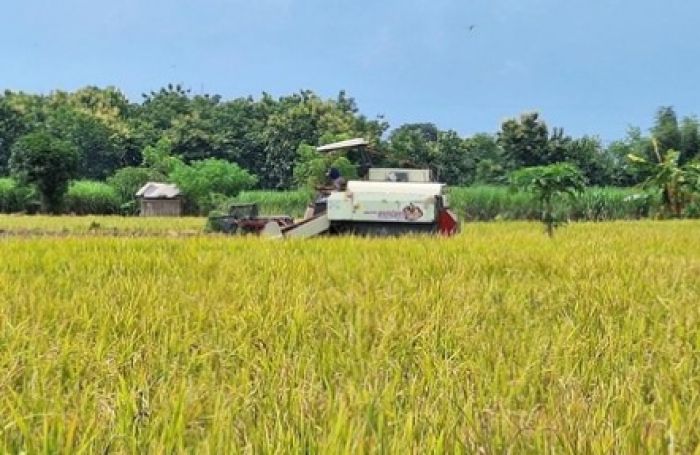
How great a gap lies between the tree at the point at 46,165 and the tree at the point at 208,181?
426cm

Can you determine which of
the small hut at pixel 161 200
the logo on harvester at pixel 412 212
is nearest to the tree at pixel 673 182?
the logo on harvester at pixel 412 212

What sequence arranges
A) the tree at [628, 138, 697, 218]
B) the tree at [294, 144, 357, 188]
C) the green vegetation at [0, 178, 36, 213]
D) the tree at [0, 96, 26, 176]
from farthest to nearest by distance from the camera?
the tree at [0, 96, 26, 176]
the green vegetation at [0, 178, 36, 213]
the tree at [294, 144, 357, 188]
the tree at [628, 138, 697, 218]

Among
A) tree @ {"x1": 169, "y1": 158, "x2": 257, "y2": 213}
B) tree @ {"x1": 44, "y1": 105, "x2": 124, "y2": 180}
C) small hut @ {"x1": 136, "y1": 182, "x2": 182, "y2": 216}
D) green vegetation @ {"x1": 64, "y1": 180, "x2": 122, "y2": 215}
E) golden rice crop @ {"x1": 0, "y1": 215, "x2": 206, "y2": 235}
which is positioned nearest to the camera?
golden rice crop @ {"x1": 0, "y1": 215, "x2": 206, "y2": 235}

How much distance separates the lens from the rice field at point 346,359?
1133mm

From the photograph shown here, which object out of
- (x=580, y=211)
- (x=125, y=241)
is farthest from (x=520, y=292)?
(x=580, y=211)

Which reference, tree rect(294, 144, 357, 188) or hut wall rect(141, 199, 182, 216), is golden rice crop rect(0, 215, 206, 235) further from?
hut wall rect(141, 199, 182, 216)

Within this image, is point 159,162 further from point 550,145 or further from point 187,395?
point 187,395

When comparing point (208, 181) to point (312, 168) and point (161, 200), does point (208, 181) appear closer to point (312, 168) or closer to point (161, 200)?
point (161, 200)

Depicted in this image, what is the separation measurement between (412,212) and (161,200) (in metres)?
24.1

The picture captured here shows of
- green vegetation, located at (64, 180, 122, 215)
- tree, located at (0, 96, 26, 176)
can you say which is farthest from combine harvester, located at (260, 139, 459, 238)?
tree, located at (0, 96, 26, 176)

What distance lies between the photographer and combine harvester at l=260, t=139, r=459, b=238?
294 inches

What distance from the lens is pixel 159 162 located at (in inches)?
1340

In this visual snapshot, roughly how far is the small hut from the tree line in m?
0.60

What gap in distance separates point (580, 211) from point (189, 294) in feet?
71.4
